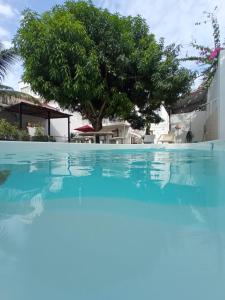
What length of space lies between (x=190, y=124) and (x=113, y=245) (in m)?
17.5

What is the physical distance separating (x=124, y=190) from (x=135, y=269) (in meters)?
2.03

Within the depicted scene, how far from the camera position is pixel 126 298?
1.13 metres

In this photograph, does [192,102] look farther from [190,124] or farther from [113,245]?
[113,245]

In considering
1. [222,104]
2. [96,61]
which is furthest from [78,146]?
[222,104]

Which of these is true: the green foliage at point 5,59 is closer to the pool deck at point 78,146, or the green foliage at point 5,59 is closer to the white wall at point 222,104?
the pool deck at point 78,146

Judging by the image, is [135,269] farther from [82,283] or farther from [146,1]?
[146,1]

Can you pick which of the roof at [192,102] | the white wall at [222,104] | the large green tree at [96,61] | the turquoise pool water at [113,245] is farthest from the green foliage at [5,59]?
the turquoise pool water at [113,245]

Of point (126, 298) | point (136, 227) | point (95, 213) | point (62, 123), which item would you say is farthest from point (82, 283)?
point (62, 123)

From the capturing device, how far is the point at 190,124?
60.0ft

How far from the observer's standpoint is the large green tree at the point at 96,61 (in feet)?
41.7

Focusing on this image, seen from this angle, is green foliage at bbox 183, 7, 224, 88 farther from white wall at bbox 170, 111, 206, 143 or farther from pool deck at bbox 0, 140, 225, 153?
pool deck at bbox 0, 140, 225, 153

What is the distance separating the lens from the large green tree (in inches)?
501

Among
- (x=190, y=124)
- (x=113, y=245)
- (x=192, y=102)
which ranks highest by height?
(x=192, y=102)

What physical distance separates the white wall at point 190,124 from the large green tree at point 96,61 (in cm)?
299
